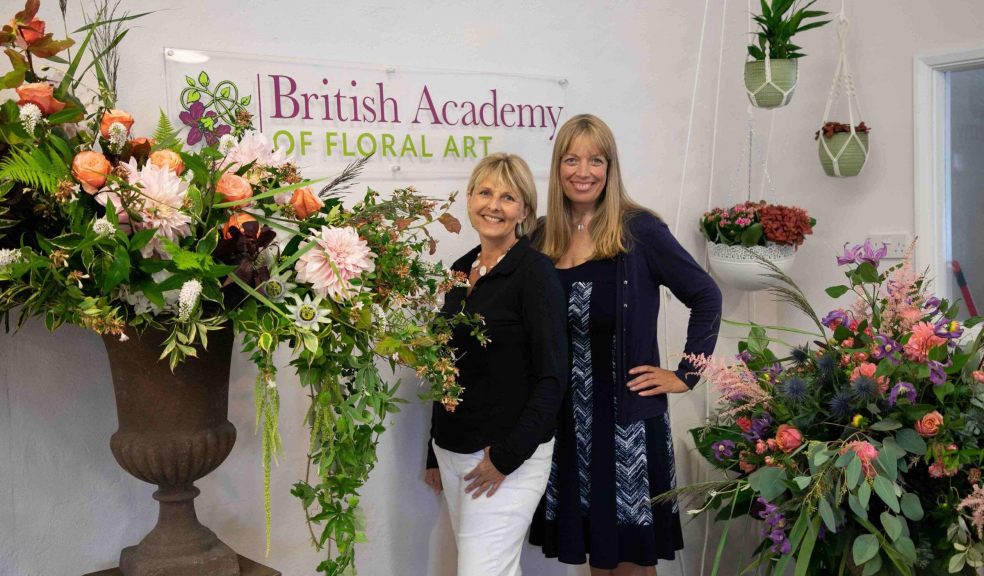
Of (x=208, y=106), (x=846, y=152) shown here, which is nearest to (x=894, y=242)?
(x=846, y=152)

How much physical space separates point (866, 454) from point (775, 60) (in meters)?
1.79

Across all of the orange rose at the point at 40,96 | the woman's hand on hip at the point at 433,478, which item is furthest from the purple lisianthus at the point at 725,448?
the orange rose at the point at 40,96

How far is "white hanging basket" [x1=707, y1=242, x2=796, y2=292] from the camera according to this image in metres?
3.18

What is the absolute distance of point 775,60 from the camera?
3055 mm

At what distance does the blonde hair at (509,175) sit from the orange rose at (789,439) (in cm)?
91

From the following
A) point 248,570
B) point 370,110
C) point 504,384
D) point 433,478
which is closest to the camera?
point 248,570

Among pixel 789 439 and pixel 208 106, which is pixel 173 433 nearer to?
pixel 208 106

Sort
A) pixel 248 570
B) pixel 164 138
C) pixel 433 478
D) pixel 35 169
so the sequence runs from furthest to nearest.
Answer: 1. pixel 433 478
2. pixel 248 570
3. pixel 164 138
4. pixel 35 169

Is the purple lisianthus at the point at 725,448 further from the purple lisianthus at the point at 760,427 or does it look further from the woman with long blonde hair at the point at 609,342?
the woman with long blonde hair at the point at 609,342

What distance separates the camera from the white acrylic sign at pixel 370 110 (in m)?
2.26

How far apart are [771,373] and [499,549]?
2.67ft

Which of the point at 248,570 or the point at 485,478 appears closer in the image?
the point at 248,570

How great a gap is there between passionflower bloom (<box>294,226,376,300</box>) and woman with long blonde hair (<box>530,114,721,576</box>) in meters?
1.01

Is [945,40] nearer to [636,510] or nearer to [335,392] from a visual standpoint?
[636,510]
